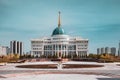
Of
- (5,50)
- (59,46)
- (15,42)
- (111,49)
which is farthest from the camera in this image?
(111,49)

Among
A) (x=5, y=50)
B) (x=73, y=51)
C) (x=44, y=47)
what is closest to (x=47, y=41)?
(x=44, y=47)

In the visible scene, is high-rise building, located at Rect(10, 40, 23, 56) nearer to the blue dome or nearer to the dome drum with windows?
the dome drum with windows

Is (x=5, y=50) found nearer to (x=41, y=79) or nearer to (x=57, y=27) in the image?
(x=57, y=27)

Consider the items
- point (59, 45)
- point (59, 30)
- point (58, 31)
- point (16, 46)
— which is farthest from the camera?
point (16, 46)

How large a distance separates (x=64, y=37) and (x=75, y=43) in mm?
6061

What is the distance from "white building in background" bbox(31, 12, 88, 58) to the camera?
378ft

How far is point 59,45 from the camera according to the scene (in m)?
115

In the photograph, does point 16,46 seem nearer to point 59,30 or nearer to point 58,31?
point 58,31

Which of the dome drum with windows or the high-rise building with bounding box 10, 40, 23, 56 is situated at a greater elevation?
the dome drum with windows

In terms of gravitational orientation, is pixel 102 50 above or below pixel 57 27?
below

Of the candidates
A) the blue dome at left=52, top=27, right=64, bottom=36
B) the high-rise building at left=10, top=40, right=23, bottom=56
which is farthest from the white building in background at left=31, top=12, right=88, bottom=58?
the high-rise building at left=10, top=40, right=23, bottom=56

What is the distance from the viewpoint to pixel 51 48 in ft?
383

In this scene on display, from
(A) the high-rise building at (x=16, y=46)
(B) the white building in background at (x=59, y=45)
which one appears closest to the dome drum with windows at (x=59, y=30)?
(B) the white building in background at (x=59, y=45)

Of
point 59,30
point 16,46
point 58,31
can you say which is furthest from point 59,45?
point 16,46
